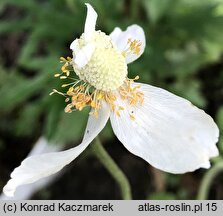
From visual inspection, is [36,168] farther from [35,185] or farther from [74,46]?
[35,185]

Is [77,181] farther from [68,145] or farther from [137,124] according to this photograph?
[137,124]

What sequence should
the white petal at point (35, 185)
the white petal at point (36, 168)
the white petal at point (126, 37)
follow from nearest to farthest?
the white petal at point (36, 168), the white petal at point (126, 37), the white petal at point (35, 185)

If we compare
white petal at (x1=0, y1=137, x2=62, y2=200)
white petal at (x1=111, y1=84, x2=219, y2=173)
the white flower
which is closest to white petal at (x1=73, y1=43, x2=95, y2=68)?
the white flower

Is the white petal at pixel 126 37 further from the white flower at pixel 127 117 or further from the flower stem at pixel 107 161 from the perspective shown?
the flower stem at pixel 107 161

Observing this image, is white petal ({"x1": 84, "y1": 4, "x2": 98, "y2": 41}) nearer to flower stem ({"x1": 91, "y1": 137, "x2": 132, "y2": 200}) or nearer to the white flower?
the white flower

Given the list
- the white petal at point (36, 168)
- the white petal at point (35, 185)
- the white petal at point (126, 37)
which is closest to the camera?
the white petal at point (36, 168)

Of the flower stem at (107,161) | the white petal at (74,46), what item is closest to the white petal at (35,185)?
the flower stem at (107,161)

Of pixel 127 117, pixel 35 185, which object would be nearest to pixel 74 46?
pixel 127 117
